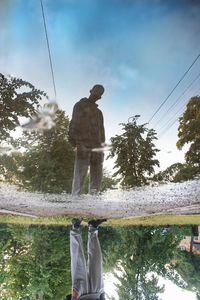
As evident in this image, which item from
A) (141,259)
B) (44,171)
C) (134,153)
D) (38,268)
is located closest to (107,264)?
(141,259)

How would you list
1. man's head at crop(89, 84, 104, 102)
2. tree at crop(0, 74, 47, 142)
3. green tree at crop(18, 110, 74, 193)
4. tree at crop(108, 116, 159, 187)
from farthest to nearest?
green tree at crop(18, 110, 74, 193), tree at crop(108, 116, 159, 187), tree at crop(0, 74, 47, 142), man's head at crop(89, 84, 104, 102)

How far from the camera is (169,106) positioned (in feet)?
16.7

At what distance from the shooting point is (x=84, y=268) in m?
3.37

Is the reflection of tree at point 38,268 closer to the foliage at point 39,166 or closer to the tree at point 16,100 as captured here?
the foliage at point 39,166

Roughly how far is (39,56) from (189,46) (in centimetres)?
217


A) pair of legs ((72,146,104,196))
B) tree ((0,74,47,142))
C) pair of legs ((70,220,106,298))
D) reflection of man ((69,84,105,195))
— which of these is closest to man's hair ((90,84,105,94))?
reflection of man ((69,84,105,195))

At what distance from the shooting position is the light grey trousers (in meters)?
3.28

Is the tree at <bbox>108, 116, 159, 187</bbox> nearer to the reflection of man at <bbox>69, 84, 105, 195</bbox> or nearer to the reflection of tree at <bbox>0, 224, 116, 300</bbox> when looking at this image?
the reflection of man at <bbox>69, 84, 105, 195</bbox>

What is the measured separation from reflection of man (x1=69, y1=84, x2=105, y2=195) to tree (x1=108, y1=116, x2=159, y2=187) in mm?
2055

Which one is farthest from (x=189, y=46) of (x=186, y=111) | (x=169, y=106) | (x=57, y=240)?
(x=57, y=240)

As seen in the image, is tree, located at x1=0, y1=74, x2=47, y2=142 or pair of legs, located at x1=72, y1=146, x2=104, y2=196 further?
tree, located at x1=0, y1=74, x2=47, y2=142

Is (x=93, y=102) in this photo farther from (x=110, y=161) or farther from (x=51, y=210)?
(x=110, y=161)

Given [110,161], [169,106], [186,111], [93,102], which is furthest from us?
[110,161]

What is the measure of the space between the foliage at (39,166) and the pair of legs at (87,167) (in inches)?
144
